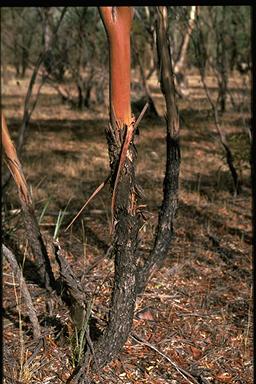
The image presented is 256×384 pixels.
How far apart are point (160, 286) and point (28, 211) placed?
0.92 m

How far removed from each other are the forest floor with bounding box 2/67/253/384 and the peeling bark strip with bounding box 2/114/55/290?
0.12 meters

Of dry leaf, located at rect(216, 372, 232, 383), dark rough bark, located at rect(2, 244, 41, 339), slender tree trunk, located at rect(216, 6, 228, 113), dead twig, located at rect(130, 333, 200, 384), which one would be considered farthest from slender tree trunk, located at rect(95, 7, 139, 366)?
slender tree trunk, located at rect(216, 6, 228, 113)

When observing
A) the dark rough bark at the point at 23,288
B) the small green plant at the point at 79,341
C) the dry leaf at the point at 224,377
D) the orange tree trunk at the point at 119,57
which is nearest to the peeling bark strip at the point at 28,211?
the dark rough bark at the point at 23,288

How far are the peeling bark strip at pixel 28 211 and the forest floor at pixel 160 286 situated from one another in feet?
0.38

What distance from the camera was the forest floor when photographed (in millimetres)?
2256

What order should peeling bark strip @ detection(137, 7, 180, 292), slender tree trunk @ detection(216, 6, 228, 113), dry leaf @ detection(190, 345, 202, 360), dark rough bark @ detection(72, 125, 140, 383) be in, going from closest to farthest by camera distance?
dark rough bark @ detection(72, 125, 140, 383) < dry leaf @ detection(190, 345, 202, 360) < peeling bark strip @ detection(137, 7, 180, 292) < slender tree trunk @ detection(216, 6, 228, 113)

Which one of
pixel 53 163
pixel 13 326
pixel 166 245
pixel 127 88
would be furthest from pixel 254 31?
pixel 53 163

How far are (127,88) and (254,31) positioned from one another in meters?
0.61

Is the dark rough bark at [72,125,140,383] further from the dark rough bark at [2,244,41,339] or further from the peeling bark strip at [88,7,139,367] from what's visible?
the dark rough bark at [2,244,41,339]

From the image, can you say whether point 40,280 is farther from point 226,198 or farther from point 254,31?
point 226,198

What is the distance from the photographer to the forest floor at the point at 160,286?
2256 mm

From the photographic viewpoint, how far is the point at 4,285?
118 inches

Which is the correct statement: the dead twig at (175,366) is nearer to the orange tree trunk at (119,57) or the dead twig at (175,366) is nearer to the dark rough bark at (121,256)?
the dark rough bark at (121,256)

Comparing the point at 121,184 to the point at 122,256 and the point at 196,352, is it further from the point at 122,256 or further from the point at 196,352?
the point at 196,352
